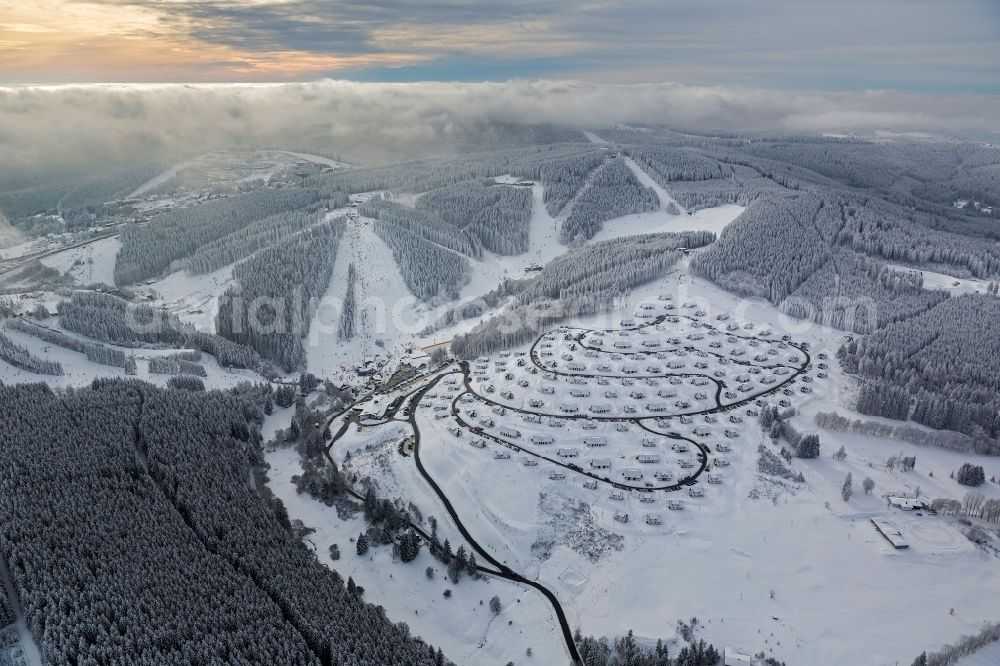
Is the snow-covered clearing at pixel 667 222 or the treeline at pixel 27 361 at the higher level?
the snow-covered clearing at pixel 667 222

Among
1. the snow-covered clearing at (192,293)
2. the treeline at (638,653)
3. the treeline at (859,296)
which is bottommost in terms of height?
the treeline at (638,653)

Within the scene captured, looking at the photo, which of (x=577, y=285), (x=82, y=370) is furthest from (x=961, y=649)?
(x=82, y=370)

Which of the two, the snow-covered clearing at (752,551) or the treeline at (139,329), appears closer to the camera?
the snow-covered clearing at (752,551)

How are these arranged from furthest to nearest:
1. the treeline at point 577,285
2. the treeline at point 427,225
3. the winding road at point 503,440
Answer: the treeline at point 427,225
the treeline at point 577,285
the winding road at point 503,440

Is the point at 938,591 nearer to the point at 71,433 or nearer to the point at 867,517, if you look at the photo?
the point at 867,517

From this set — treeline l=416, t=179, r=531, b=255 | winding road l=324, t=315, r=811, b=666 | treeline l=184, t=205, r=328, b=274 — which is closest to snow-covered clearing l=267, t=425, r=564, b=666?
winding road l=324, t=315, r=811, b=666

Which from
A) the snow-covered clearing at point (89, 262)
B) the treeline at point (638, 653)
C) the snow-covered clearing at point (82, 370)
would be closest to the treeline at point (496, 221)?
the snow-covered clearing at point (82, 370)

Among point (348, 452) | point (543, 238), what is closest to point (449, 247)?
point (543, 238)

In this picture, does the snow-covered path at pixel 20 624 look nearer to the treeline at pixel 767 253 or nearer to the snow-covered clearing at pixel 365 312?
the snow-covered clearing at pixel 365 312
